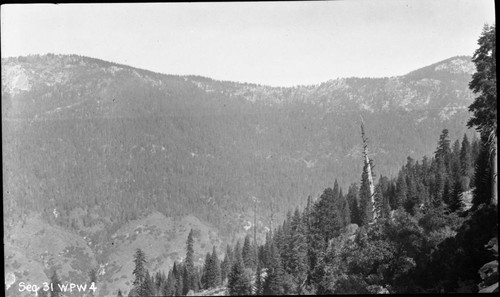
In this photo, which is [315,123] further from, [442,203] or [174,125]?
[442,203]

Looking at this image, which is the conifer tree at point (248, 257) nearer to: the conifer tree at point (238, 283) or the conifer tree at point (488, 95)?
the conifer tree at point (238, 283)

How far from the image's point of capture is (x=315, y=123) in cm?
10825

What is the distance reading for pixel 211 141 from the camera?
104812mm

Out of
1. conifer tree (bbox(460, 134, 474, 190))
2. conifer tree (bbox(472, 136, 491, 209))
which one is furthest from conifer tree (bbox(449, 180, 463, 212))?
conifer tree (bbox(460, 134, 474, 190))

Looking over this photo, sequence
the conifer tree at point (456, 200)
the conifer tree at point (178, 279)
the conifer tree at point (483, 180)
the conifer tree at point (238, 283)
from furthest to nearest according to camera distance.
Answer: the conifer tree at point (178, 279), the conifer tree at point (456, 200), the conifer tree at point (238, 283), the conifer tree at point (483, 180)

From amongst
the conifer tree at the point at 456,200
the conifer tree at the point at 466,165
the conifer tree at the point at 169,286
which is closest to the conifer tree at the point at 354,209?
the conifer tree at the point at 466,165

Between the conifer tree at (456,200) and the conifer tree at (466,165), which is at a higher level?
the conifer tree at (466,165)

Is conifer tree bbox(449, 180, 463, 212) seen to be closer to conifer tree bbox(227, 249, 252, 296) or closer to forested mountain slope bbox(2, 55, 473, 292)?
conifer tree bbox(227, 249, 252, 296)

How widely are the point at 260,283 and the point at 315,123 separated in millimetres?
70674

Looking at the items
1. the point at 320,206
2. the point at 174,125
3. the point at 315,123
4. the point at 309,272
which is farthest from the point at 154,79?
the point at 309,272

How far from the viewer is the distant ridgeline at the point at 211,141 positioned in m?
83.9

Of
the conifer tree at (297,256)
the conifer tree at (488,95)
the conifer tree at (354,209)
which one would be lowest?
the conifer tree at (297,256)

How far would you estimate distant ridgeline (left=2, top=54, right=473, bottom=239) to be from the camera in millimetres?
83875

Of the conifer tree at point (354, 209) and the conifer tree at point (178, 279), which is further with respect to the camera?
the conifer tree at point (178, 279)
